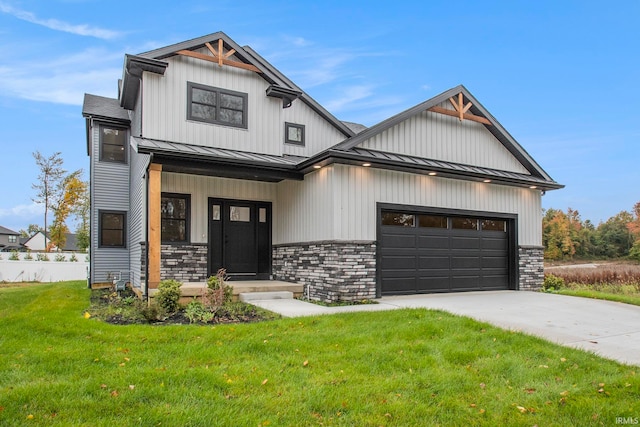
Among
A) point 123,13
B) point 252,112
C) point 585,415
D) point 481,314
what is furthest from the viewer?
point 123,13

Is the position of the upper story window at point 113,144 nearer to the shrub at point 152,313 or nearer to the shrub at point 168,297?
the shrub at point 168,297


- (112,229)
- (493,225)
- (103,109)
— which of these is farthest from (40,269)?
(493,225)

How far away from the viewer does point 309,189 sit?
992 cm

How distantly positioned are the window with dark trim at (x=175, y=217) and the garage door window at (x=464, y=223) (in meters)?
6.67

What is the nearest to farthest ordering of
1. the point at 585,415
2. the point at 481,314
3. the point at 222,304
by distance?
1. the point at 585,415
2. the point at 481,314
3. the point at 222,304

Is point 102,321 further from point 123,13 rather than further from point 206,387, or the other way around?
point 123,13

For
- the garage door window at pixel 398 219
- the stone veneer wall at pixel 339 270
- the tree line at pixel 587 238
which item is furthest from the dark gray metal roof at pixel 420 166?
the tree line at pixel 587 238

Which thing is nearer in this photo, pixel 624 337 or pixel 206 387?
pixel 206 387

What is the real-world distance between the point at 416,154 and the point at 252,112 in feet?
14.5

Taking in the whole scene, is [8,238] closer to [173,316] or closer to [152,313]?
[173,316]

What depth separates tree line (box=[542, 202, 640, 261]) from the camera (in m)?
43.1

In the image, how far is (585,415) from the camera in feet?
10.9

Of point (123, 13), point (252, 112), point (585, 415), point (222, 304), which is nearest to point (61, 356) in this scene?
point (222, 304)

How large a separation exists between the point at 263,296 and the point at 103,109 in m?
8.57
